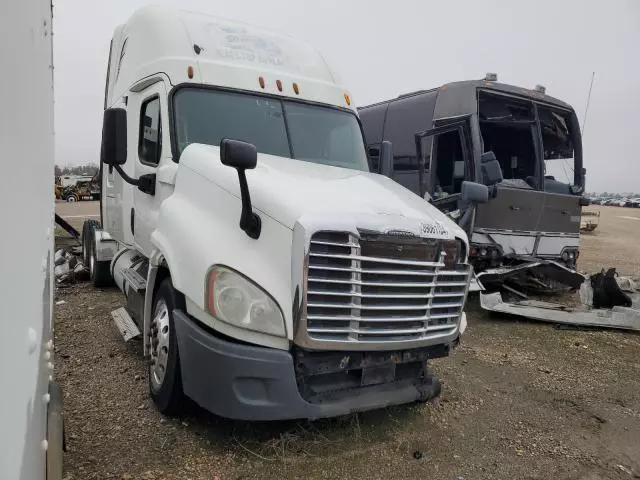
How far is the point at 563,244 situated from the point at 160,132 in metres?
7.04

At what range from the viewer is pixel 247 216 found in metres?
3.07

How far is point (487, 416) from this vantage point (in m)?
3.98

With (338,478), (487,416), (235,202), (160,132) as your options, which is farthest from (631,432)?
(160,132)

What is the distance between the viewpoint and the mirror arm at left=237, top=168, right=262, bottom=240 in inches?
119

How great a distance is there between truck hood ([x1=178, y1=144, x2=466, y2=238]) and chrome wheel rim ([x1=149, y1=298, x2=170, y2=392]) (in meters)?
1.10

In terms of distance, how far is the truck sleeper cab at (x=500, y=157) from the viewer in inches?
307

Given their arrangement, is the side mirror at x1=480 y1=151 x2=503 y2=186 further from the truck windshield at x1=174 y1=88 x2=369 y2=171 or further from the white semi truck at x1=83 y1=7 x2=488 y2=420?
the truck windshield at x1=174 y1=88 x2=369 y2=171

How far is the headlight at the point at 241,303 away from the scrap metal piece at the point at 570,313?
15.4ft

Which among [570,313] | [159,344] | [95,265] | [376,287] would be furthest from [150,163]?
[570,313]

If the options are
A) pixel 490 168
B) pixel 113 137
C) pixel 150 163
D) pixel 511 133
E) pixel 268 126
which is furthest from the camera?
pixel 511 133

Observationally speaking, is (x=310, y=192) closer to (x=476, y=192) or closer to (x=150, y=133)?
(x=476, y=192)

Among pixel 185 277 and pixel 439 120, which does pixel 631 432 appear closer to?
pixel 185 277

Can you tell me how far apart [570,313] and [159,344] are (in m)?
5.46

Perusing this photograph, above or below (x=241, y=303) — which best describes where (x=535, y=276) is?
below
